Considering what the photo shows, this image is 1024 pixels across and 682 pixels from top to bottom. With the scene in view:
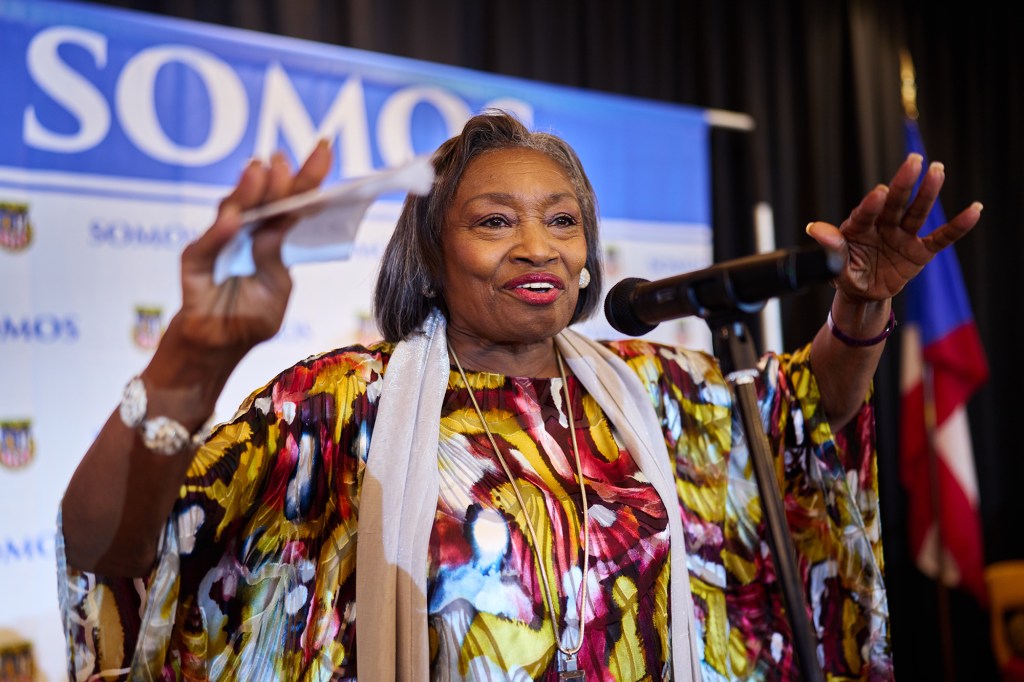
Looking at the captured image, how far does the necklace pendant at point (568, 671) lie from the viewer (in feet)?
4.66

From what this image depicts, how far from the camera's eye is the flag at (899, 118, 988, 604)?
4.08m

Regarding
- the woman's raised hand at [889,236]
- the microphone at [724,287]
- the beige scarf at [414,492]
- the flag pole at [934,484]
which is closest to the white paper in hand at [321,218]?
the microphone at [724,287]

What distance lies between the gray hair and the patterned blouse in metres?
0.11

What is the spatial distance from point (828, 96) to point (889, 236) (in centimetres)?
348

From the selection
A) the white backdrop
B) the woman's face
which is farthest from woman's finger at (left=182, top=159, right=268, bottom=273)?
the white backdrop

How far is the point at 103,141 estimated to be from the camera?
249cm

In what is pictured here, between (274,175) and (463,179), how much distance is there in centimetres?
70

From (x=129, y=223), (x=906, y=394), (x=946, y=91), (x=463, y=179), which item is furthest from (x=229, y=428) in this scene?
(x=946, y=91)

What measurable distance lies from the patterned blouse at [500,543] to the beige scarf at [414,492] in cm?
3

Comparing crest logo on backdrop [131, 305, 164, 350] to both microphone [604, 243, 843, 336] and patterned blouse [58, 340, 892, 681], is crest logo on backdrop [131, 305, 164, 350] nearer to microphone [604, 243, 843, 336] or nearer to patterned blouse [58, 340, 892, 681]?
patterned blouse [58, 340, 892, 681]

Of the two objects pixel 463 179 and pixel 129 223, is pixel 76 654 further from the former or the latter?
pixel 129 223

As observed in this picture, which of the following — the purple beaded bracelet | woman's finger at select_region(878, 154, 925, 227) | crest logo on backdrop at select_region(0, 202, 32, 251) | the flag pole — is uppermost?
crest logo on backdrop at select_region(0, 202, 32, 251)

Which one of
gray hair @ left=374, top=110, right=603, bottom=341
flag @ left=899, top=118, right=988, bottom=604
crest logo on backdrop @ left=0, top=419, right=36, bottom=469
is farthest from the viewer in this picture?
flag @ left=899, top=118, right=988, bottom=604

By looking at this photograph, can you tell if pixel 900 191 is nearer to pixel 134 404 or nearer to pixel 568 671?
pixel 568 671
